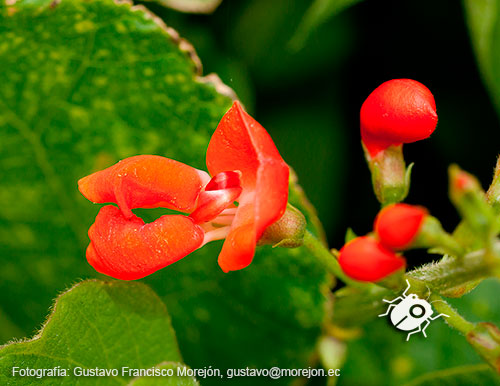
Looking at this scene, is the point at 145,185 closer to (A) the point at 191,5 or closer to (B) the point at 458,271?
(B) the point at 458,271

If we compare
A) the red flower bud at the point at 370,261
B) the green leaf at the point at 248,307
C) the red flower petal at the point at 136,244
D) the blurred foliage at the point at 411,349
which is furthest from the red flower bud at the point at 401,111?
the blurred foliage at the point at 411,349

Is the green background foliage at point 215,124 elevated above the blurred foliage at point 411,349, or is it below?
above

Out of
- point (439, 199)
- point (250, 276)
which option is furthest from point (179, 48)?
point (439, 199)

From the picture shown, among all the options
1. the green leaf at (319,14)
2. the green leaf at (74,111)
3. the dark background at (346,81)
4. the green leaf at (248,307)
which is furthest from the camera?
the dark background at (346,81)

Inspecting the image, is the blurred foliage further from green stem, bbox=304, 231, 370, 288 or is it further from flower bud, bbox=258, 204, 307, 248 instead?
flower bud, bbox=258, 204, 307, 248

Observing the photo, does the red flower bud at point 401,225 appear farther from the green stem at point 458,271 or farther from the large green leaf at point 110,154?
the large green leaf at point 110,154

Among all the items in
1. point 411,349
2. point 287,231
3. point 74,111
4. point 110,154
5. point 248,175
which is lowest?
point 411,349

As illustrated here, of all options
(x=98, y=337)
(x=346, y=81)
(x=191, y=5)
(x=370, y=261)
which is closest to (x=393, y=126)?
(x=370, y=261)

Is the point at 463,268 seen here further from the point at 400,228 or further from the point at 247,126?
the point at 247,126

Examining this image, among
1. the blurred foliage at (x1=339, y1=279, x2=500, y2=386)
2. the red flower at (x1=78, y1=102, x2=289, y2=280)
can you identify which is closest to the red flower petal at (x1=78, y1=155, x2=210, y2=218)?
the red flower at (x1=78, y1=102, x2=289, y2=280)
